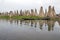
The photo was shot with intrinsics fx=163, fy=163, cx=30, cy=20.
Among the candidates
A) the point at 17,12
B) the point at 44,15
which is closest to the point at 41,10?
the point at 44,15

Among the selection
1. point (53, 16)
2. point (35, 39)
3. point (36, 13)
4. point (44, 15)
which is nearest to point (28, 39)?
point (35, 39)

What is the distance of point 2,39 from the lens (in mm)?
22312

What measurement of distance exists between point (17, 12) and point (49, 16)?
4888 centimetres

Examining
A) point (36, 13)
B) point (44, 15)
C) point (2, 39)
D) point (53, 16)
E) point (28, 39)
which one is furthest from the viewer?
point (36, 13)

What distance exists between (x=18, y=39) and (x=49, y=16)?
327ft

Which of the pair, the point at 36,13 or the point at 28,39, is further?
the point at 36,13

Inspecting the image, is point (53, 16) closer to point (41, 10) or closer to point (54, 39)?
point (41, 10)

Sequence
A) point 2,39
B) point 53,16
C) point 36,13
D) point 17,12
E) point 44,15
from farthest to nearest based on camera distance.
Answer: point 17,12, point 36,13, point 44,15, point 53,16, point 2,39

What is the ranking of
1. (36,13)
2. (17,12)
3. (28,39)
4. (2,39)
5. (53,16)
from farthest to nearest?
(17,12) < (36,13) < (53,16) < (28,39) < (2,39)

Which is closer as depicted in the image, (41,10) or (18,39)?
(18,39)

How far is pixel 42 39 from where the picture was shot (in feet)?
79.4

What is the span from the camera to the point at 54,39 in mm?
24531

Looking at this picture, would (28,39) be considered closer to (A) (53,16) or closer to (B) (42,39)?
(B) (42,39)

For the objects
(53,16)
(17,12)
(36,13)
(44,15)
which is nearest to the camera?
(53,16)
